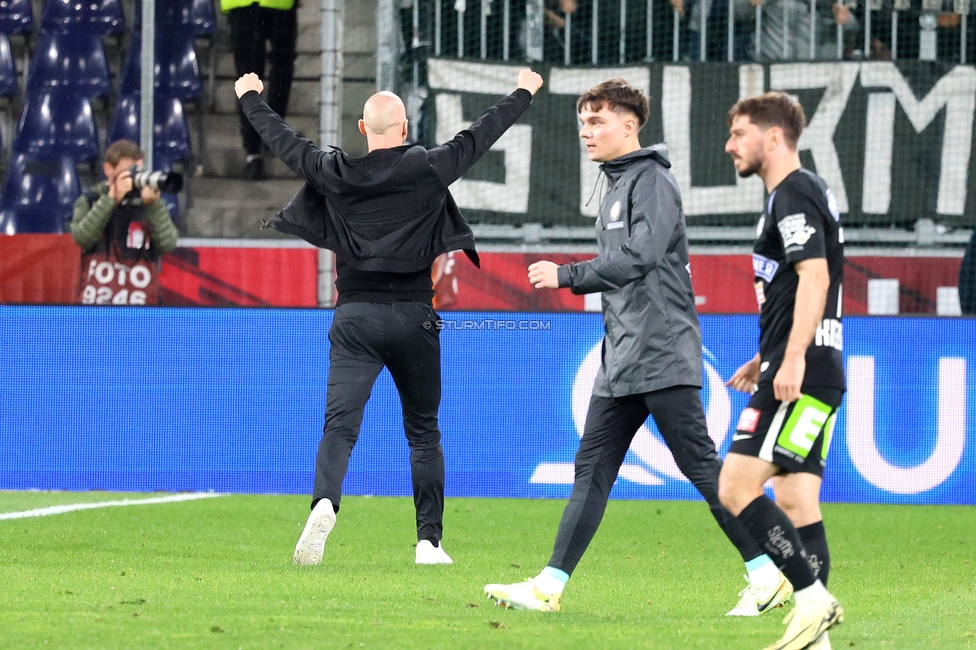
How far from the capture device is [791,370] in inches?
144

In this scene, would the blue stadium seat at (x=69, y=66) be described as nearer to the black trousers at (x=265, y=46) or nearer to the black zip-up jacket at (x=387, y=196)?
the black trousers at (x=265, y=46)

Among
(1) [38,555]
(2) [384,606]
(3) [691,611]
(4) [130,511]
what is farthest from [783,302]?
(4) [130,511]

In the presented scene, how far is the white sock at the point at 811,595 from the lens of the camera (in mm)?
3635

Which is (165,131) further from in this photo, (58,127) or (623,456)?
(623,456)

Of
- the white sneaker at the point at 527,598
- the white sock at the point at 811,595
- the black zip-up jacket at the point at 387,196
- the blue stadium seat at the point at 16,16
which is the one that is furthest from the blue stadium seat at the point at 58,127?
the white sock at the point at 811,595

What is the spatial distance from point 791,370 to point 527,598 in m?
1.20

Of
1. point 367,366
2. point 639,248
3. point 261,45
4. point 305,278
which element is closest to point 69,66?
point 261,45

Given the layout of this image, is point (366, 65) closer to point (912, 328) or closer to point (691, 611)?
point (912, 328)

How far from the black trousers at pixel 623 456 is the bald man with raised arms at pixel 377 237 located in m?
1.22

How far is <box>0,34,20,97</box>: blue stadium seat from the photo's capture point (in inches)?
412

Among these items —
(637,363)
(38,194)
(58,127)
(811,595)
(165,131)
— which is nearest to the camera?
(811,595)

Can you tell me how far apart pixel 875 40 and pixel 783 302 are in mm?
6544

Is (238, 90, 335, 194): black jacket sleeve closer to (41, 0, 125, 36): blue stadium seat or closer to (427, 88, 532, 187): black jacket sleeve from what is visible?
(427, 88, 532, 187): black jacket sleeve

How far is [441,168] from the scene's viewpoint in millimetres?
5617
